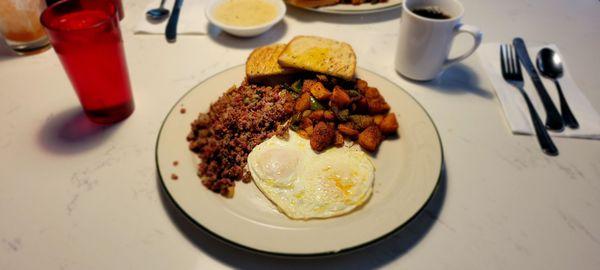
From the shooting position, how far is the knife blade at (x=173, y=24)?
6.44ft

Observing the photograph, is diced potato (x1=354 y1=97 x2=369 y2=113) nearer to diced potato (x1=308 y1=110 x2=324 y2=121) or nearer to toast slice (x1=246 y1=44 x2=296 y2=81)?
diced potato (x1=308 y1=110 x2=324 y2=121)

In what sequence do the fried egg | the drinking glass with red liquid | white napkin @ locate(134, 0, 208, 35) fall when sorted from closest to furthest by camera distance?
the fried egg
the drinking glass with red liquid
white napkin @ locate(134, 0, 208, 35)

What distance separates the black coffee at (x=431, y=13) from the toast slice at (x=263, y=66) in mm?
606

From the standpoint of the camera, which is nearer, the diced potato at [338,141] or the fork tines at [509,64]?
the diced potato at [338,141]

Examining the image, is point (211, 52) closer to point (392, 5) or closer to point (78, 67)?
point (78, 67)

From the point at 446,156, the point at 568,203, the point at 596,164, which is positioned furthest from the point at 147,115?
the point at 596,164

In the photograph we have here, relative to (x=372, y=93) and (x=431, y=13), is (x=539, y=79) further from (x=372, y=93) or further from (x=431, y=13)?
(x=372, y=93)

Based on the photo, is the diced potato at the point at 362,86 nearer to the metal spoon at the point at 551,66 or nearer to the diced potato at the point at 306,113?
the diced potato at the point at 306,113

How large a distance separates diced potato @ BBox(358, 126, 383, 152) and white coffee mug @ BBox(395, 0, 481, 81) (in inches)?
19.6

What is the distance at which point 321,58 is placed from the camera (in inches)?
62.1

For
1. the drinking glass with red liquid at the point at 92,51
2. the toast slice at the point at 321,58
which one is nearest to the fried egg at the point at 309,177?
the toast slice at the point at 321,58

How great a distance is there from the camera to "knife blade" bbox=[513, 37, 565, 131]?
4.96 ft

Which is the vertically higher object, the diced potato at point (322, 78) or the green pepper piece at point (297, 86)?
the diced potato at point (322, 78)

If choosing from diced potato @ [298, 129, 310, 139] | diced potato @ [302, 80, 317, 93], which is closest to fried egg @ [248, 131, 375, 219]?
diced potato @ [298, 129, 310, 139]
